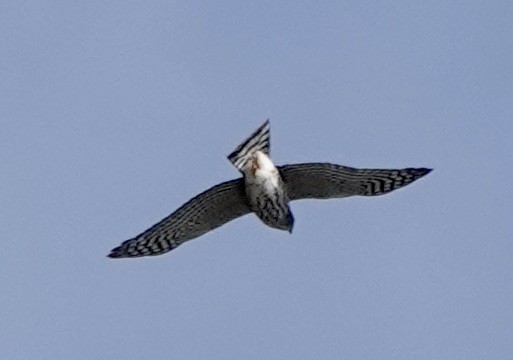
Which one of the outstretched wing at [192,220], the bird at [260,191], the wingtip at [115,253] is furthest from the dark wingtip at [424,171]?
the wingtip at [115,253]

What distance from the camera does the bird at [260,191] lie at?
143 ft

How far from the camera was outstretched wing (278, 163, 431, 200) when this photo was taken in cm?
4409

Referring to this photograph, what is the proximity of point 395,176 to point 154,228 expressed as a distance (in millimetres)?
4208

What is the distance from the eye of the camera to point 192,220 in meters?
44.5

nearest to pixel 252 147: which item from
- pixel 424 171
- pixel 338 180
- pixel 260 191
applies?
pixel 260 191

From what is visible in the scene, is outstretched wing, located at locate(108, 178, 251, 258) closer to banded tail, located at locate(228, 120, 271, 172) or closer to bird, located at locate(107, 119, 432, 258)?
bird, located at locate(107, 119, 432, 258)

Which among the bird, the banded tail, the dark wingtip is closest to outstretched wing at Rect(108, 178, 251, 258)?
the bird

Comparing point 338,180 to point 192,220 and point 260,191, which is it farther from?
point 192,220

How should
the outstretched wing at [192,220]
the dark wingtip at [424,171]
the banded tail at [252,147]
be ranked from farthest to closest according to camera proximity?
the dark wingtip at [424,171] < the outstretched wing at [192,220] < the banded tail at [252,147]

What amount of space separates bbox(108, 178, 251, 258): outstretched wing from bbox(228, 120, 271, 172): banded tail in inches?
21.6

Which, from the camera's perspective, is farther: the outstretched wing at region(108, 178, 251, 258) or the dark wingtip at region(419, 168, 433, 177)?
the dark wingtip at region(419, 168, 433, 177)

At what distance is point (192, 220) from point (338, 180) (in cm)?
258

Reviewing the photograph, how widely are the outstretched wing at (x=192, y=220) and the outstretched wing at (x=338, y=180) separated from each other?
899 millimetres

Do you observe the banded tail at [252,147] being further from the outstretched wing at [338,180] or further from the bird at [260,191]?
the outstretched wing at [338,180]
